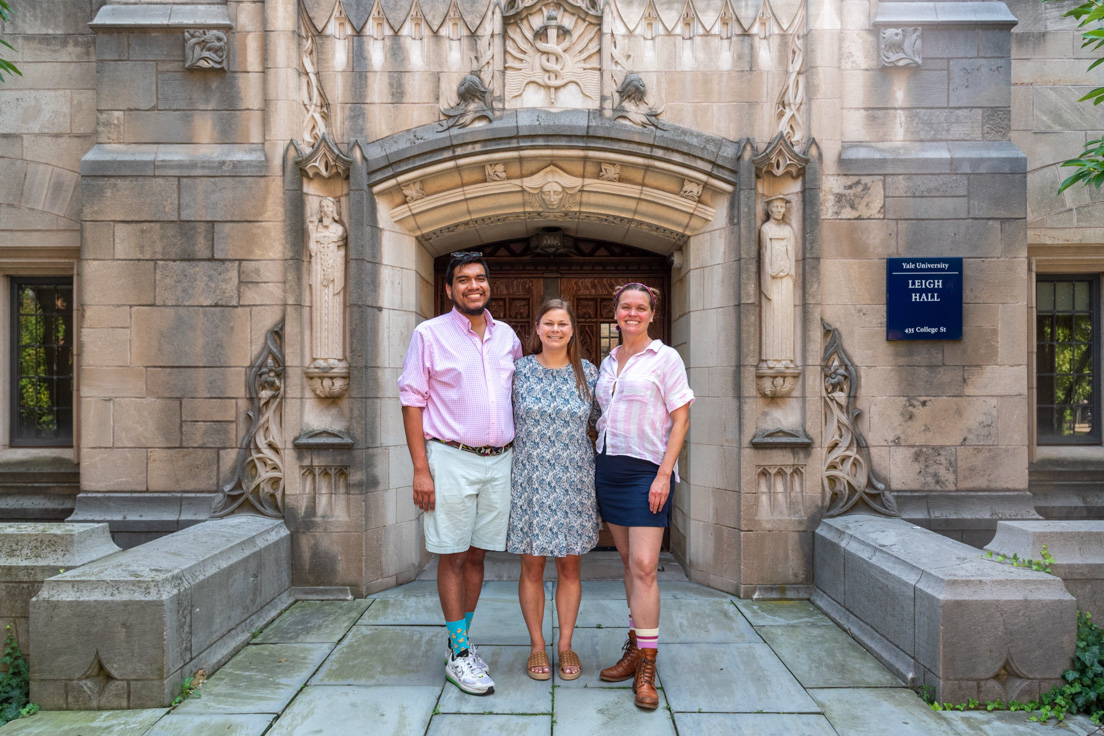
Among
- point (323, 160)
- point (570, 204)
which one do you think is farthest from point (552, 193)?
point (323, 160)

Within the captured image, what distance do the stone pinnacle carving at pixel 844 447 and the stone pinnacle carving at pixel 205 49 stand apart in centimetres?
484

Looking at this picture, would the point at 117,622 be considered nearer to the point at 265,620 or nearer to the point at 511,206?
the point at 265,620

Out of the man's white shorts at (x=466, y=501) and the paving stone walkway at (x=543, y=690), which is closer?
the paving stone walkway at (x=543, y=690)

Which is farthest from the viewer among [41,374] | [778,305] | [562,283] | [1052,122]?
[562,283]

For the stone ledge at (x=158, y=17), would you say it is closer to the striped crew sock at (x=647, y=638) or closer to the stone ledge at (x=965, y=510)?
the striped crew sock at (x=647, y=638)

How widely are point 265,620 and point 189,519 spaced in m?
1.13

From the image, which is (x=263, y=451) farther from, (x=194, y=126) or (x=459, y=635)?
(x=194, y=126)

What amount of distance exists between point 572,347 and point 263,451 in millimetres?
2715

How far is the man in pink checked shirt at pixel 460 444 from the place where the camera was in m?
3.28

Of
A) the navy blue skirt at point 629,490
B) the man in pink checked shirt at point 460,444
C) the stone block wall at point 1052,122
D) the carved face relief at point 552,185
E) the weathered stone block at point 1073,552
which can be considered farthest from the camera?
the stone block wall at point 1052,122

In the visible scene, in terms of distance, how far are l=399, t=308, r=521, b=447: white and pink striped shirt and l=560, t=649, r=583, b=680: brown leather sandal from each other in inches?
44.4

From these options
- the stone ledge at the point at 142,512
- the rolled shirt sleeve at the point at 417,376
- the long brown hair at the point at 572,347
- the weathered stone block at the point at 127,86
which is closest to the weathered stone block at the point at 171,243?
the weathered stone block at the point at 127,86

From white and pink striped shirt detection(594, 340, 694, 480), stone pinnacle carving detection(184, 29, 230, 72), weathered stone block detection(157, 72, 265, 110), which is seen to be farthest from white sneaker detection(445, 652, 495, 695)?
stone pinnacle carving detection(184, 29, 230, 72)

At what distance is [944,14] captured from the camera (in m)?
4.90
